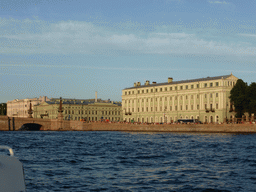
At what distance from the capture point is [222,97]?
81438mm

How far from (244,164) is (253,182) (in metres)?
5.52

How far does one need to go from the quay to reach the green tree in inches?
493

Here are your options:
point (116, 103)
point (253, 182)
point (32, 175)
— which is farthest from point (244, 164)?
point (116, 103)

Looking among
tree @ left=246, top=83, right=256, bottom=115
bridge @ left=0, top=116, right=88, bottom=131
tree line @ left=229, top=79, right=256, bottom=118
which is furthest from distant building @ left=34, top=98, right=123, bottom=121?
tree @ left=246, top=83, right=256, bottom=115

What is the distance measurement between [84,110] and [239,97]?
231 feet

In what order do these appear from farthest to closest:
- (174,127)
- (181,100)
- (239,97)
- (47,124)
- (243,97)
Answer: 1. (47,124)
2. (181,100)
3. (239,97)
4. (243,97)
5. (174,127)

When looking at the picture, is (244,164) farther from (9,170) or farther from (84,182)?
(9,170)

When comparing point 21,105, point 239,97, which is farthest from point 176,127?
point 21,105

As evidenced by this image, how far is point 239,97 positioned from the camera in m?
74.1

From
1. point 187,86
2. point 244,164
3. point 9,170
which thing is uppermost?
point 187,86

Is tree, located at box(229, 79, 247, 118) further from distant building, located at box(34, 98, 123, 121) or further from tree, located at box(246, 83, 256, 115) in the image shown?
distant building, located at box(34, 98, 123, 121)

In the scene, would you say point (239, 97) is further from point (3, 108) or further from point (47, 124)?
point (3, 108)

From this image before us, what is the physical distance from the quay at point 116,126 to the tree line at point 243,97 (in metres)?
11.1

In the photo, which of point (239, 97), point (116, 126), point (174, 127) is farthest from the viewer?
point (116, 126)
